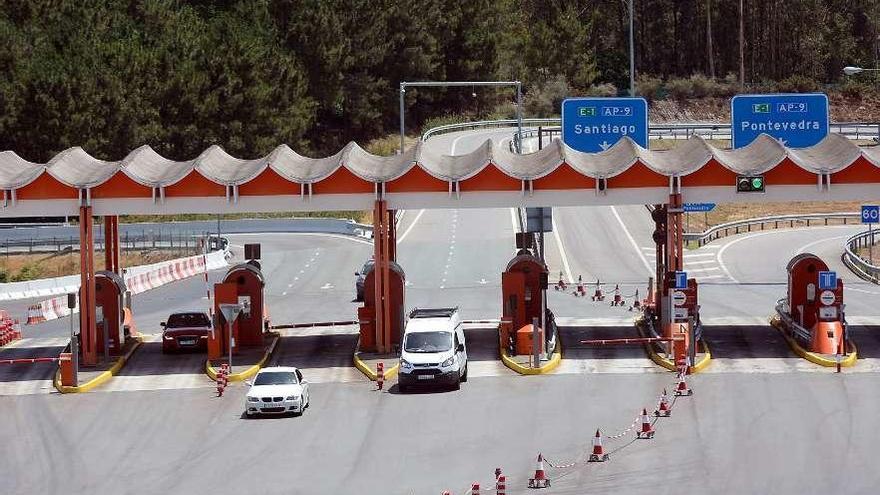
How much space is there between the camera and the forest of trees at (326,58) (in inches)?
3701

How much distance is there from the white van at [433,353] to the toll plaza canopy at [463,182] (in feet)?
13.1

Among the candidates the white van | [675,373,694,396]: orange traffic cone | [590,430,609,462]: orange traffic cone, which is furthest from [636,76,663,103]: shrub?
[590,430,609,462]: orange traffic cone

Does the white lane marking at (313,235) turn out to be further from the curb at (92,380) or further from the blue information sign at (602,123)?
the curb at (92,380)

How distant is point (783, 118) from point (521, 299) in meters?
12.9

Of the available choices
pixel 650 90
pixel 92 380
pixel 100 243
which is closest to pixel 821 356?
pixel 92 380

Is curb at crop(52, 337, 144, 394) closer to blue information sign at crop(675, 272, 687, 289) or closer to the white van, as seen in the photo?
the white van

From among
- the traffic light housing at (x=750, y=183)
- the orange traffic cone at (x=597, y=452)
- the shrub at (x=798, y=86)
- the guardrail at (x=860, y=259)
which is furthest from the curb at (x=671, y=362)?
the shrub at (x=798, y=86)

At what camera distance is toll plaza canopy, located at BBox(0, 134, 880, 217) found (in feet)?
136

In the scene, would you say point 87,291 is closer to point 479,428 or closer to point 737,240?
point 479,428

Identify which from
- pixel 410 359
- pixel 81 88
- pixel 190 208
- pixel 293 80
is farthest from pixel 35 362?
pixel 293 80

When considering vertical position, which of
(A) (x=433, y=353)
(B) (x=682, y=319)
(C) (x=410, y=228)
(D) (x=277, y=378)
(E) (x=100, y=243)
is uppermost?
(C) (x=410, y=228)

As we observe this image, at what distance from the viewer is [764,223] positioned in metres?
87.6

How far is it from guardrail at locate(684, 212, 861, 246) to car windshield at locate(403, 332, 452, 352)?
42.6m

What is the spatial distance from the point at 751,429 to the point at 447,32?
343ft
